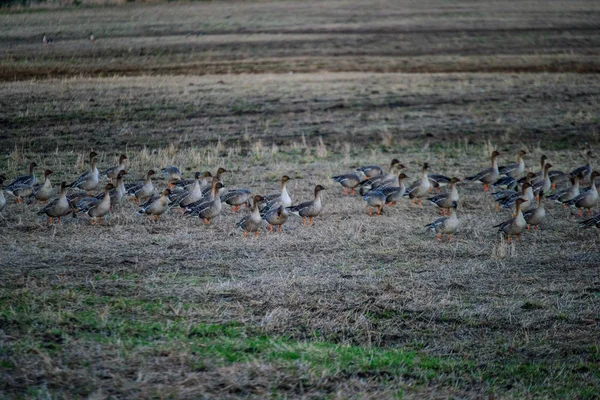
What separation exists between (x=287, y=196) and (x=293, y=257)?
125 inches

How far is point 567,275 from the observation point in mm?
12453

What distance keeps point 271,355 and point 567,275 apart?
5836mm

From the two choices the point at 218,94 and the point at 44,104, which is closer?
the point at 44,104

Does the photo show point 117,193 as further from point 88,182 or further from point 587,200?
point 587,200

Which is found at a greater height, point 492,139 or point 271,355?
point 271,355

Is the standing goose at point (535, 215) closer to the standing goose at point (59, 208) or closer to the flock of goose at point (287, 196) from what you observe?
the flock of goose at point (287, 196)

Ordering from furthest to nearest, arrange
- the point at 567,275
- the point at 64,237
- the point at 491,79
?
1. the point at 491,79
2. the point at 64,237
3. the point at 567,275

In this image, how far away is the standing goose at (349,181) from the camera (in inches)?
732

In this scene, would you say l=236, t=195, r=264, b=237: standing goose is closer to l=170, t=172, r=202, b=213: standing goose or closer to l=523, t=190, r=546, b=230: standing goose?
l=170, t=172, r=202, b=213: standing goose

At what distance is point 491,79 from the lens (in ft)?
119

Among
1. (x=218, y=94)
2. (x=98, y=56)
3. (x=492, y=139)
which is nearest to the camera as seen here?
(x=492, y=139)

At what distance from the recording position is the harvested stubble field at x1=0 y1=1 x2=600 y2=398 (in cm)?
839

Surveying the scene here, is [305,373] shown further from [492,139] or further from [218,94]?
[218,94]

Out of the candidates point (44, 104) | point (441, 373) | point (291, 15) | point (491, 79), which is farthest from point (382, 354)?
point (291, 15)
